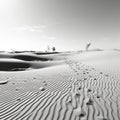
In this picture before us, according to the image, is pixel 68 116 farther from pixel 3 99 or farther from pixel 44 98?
pixel 3 99

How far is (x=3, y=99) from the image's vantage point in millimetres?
4871

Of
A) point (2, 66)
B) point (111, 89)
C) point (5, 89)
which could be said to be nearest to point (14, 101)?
point (5, 89)

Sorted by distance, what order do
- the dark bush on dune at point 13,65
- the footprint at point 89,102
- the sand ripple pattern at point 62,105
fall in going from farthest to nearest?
the dark bush on dune at point 13,65 → the footprint at point 89,102 → the sand ripple pattern at point 62,105

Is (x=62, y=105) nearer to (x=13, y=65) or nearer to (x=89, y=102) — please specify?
(x=89, y=102)

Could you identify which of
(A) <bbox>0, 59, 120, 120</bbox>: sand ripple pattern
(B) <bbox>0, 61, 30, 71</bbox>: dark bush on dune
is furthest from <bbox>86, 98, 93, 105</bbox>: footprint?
(B) <bbox>0, 61, 30, 71</bbox>: dark bush on dune

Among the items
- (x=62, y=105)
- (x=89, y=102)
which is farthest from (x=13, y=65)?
(x=89, y=102)

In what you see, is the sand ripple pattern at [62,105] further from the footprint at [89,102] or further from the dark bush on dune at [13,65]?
the dark bush on dune at [13,65]

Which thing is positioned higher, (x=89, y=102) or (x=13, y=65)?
(x=13, y=65)

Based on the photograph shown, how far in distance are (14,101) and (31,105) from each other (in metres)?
0.85

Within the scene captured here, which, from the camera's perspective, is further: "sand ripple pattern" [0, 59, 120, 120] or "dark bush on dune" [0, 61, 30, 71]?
"dark bush on dune" [0, 61, 30, 71]

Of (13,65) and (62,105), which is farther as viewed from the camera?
(13,65)

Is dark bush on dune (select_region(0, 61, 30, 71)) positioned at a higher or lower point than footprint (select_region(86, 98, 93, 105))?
higher

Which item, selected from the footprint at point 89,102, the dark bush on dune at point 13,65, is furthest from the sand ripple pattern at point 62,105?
the dark bush on dune at point 13,65

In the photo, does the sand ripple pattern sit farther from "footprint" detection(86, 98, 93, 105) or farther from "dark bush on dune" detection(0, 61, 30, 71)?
"dark bush on dune" detection(0, 61, 30, 71)
